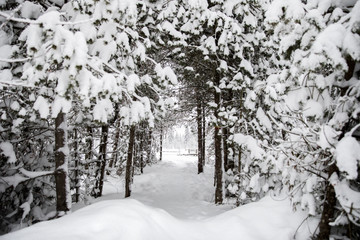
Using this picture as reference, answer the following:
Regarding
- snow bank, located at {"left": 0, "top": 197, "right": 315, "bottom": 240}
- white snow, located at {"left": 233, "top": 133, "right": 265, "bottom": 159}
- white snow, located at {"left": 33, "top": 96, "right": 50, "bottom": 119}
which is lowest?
snow bank, located at {"left": 0, "top": 197, "right": 315, "bottom": 240}

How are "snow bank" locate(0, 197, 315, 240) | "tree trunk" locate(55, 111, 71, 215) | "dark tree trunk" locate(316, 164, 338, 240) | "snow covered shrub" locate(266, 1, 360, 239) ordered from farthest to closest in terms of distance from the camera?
1. "tree trunk" locate(55, 111, 71, 215)
2. "dark tree trunk" locate(316, 164, 338, 240)
3. "snow bank" locate(0, 197, 315, 240)
4. "snow covered shrub" locate(266, 1, 360, 239)

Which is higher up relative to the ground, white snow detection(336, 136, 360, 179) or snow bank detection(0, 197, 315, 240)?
white snow detection(336, 136, 360, 179)

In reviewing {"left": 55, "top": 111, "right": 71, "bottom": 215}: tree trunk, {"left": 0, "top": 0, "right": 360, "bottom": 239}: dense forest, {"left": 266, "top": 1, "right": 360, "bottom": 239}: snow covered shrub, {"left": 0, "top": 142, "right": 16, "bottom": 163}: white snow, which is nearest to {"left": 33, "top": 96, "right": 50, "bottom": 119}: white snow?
{"left": 0, "top": 0, "right": 360, "bottom": 239}: dense forest

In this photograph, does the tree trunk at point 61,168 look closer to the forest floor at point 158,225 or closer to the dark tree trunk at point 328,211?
the forest floor at point 158,225

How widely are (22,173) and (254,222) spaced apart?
5699 millimetres

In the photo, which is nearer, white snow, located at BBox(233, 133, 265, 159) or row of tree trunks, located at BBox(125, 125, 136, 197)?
white snow, located at BBox(233, 133, 265, 159)

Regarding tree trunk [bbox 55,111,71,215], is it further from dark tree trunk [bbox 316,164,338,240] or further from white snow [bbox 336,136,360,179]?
white snow [bbox 336,136,360,179]

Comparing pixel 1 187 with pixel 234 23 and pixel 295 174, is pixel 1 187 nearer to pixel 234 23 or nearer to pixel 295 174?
pixel 295 174

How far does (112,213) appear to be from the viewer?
366cm

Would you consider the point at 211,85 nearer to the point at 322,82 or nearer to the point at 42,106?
the point at 322,82

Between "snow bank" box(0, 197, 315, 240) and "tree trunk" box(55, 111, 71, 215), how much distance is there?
1929 millimetres

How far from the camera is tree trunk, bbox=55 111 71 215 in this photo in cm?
583

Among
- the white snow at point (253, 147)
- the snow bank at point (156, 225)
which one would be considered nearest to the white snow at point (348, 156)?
the snow bank at point (156, 225)

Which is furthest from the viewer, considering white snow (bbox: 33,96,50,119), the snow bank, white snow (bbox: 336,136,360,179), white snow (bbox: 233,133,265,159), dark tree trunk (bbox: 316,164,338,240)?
white snow (bbox: 233,133,265,159)
